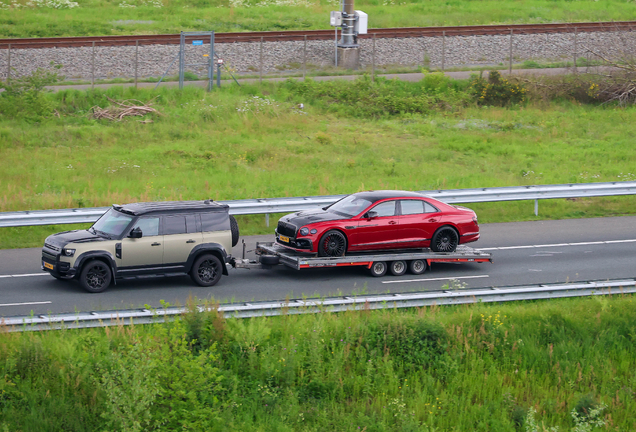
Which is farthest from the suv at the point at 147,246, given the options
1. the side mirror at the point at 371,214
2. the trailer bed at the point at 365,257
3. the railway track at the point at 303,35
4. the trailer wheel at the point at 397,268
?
the railway track at the point at 303,35

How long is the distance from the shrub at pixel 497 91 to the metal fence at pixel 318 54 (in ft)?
7.62

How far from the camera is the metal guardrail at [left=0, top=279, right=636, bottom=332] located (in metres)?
11.0

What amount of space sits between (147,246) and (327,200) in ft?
21.9

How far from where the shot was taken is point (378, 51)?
37250 mm

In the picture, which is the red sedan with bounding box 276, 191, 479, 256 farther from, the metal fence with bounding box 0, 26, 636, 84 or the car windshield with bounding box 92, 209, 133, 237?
the metal fence with bounding box 0, 26, 636, 84

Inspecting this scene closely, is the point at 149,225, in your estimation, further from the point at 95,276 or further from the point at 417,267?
the point at 417,267

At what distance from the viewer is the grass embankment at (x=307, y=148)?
21891 millimetres

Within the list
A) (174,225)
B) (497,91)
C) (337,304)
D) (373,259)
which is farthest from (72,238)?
(497,91)

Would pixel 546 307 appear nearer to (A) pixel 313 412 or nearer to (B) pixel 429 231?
(B) pixel 429 231

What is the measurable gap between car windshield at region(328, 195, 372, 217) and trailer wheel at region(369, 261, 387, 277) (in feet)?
3.65

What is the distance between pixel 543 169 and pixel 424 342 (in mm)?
15449

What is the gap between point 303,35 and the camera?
3722 cm

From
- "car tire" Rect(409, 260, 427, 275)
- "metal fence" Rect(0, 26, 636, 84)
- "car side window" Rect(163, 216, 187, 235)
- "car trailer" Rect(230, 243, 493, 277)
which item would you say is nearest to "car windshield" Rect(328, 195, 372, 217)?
"car trailer" Rect(230, 243, 493, 277)

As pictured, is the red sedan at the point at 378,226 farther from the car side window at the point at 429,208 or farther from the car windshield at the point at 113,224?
the car windshield at the point at 113,224
